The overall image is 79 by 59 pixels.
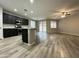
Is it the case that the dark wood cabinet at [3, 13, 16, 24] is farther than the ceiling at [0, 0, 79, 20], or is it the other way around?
the dark wood cabinet at [3, 13, 16, 24]

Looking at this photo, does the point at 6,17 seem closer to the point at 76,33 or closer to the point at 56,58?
the point at 56,58

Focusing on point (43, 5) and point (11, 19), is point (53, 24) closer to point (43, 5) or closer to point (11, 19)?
Answer: point (11, 19)

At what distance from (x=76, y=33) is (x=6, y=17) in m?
9.44

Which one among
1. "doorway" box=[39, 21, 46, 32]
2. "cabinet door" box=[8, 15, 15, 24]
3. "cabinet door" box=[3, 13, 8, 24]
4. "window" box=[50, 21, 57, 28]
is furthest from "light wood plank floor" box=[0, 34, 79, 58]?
"doorway" box=[39, 21, 46, 32]

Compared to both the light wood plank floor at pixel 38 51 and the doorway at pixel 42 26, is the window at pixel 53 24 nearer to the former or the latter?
the doorway at pixel 42 26

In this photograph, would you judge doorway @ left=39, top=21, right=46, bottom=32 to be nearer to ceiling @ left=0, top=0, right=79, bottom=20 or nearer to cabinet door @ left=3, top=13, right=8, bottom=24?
cabinet door @ left=3, top=13, right=8, bottom=24

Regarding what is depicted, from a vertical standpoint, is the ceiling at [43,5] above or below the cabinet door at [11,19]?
above

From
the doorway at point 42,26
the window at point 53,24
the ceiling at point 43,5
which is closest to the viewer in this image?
the ceiling at point 43,5

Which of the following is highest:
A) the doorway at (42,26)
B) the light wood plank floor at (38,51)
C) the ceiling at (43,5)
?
the ceiling at (43,5)

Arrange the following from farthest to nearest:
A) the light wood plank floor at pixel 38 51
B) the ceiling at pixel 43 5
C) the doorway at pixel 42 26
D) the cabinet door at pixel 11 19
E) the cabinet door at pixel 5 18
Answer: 1. the doorway at pixel 42 26
2. the cabinet door at pixel 11 19
3. the cabinet door at pixel 5 18
4. the ceiling at pixel 43 5
5. the light wood plank floor at pixel 38 51

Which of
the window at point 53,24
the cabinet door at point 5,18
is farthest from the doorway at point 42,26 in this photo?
the cabinet door at point 5,18

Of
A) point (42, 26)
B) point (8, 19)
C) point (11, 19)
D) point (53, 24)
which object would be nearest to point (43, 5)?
point (8, 19)

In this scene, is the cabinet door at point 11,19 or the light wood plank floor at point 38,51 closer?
the light wood plank floor at point 38,51

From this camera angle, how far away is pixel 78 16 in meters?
10.6
